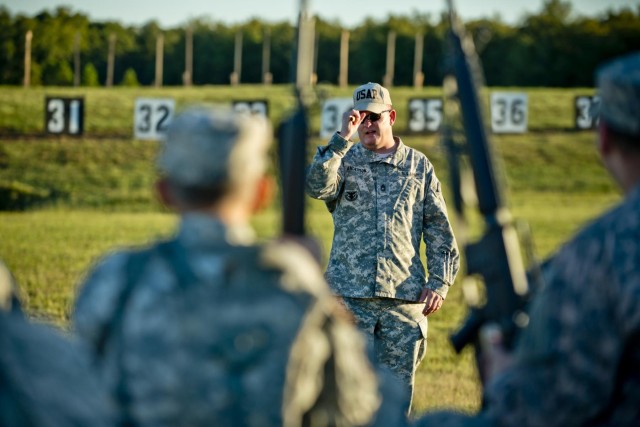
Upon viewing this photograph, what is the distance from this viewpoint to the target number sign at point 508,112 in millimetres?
39000

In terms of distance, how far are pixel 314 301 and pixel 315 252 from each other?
0.62 metres

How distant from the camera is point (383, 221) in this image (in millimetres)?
7270

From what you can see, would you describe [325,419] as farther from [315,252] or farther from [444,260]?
[444,260]

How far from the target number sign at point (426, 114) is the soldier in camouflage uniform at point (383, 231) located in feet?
95.3

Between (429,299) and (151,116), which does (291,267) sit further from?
(151,116)

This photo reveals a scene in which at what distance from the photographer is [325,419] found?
11.1ft

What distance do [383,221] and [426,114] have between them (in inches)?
1200

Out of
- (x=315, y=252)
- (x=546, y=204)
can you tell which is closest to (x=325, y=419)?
(x=315, y=252)

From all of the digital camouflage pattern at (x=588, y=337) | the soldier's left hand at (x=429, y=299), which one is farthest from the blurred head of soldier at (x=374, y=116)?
the digital camouflage pattern at (x=588, y=337)

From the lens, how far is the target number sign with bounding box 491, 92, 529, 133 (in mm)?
39000

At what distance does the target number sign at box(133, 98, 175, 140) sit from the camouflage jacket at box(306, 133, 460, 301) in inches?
1033

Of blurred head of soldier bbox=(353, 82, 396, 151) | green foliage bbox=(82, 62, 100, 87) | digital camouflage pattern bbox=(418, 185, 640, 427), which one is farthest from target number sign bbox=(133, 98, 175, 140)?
digital camouflage pattern bbox=(418, 185, 640, 427)

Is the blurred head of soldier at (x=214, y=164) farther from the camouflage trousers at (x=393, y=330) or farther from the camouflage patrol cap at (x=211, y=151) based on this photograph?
the camouflage trousers at (x=393, y=330)

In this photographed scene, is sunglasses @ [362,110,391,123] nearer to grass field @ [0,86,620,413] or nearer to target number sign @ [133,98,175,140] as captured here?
grass field @ [0,86,620,413]
